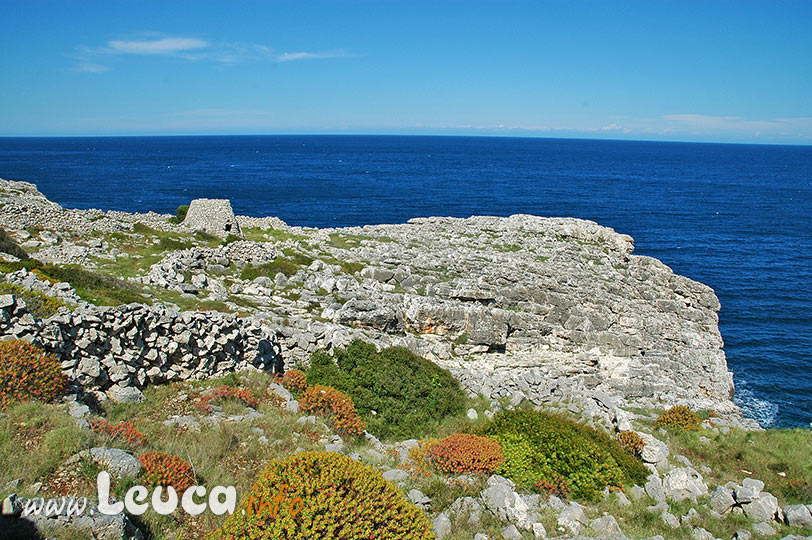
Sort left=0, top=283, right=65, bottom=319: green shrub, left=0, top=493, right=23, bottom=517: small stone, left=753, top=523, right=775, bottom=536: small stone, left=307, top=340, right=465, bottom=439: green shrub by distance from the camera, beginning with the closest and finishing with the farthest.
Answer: left=0, top=493, right=23, bottom=517: small stone → left=753, top=523, right=775, bottom=536: small stone → left=0, top=283, right=65, bottom=319: green shrub → left=307, top=340, right=465, bottom=439: green shrub

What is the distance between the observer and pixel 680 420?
73.5ft

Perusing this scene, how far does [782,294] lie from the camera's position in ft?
210

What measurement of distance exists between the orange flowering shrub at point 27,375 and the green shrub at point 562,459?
12599 millimetres

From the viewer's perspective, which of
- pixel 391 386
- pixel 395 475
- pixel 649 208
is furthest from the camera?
pixel 649 208

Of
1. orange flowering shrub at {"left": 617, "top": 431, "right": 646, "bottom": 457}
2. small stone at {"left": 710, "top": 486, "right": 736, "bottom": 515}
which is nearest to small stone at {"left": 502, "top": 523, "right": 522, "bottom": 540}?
small stone at {"left": 710, "top": 486, "right": 736, "bottom": 515}

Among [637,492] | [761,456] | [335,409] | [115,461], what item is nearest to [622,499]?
[637,492]

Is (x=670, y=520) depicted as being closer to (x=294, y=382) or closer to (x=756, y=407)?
(x=294, y=382)

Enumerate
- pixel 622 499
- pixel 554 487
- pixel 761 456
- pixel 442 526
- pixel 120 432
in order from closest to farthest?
pixel 442 526
pixel 120 432
pixel 554 487
pixel 622 499
pixel 761 456

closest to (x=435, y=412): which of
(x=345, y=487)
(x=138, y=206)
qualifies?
(x=345, y=487)

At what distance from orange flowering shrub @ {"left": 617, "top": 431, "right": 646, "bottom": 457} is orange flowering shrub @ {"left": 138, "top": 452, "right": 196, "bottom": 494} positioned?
1485 centimetres

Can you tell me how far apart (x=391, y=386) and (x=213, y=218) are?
35.8 m

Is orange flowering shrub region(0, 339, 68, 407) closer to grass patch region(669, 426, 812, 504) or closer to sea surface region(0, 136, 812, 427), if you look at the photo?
grass patch region(669, 426, 812, 504)

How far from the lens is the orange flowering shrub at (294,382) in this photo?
19578mm

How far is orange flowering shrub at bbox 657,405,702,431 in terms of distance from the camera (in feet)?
72.4
